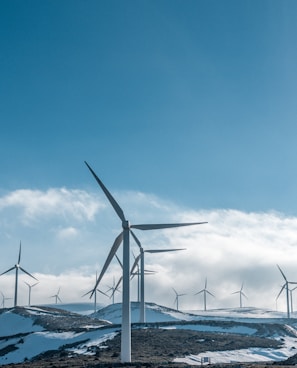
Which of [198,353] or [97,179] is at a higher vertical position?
[97,179]

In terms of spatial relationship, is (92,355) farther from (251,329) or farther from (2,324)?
(2,324)

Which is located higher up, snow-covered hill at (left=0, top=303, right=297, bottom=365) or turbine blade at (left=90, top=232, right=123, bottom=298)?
turbine blade at (left=90, top=232, right=123, bottom=298)

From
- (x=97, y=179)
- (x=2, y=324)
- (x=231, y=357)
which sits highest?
(x=97, y=179)

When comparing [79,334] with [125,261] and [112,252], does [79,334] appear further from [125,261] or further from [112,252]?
[125,261]

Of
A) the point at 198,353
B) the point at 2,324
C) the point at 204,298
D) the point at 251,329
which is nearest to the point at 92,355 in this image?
the point at 198,353

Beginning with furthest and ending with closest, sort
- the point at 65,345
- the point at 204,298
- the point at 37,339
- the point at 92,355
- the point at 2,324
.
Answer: the point at 204,298, the point at 2,324, the point at 37,339, the point at 65,345, the point at 92,355

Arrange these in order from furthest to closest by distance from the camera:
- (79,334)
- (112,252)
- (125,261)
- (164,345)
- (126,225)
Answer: (79,334), (164,345), (112,252), (126,225), (125,261)

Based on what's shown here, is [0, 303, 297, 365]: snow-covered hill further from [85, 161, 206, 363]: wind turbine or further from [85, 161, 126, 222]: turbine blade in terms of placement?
[85, 161, 126, 222]: turbine blade

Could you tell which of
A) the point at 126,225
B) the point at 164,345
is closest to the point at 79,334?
the point at 164,345

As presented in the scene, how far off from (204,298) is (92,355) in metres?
131

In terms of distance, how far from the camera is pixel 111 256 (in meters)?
57.4

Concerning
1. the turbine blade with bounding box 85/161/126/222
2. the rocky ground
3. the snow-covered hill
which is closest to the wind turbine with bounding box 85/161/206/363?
the turbine blade with bounding box 85/161/126/222

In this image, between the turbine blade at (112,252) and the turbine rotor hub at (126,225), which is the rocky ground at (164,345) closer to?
the turbine blade at (112,252)

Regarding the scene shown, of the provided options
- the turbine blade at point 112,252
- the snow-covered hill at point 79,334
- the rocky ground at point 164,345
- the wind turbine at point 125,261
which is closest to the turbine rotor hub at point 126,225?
the wind turbine at point 125,261
